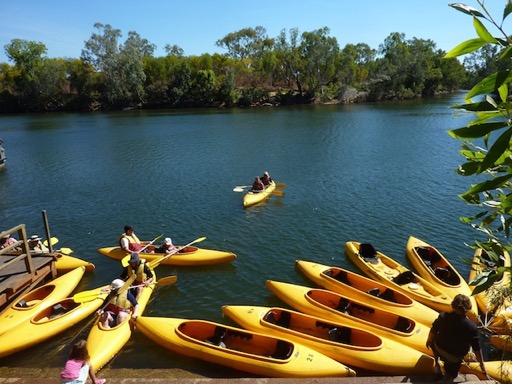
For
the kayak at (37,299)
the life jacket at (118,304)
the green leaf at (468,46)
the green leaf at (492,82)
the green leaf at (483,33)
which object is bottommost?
the kayak at (37,299)

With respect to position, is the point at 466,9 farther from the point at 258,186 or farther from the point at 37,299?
the point at 258,186

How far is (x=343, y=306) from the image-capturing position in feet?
40.3

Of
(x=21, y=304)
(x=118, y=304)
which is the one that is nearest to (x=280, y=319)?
(x=118, y=304)

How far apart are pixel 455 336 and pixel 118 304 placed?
9.12 metres

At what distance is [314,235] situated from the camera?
18734 mm

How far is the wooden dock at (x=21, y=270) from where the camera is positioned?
12562mm

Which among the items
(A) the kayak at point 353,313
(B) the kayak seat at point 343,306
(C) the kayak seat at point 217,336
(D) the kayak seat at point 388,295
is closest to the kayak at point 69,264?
(C) the kayak seat at point 217,336

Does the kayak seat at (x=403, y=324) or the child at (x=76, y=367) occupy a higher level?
the child at (x=76, y=367)

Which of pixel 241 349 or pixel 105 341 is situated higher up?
pixel 105 341

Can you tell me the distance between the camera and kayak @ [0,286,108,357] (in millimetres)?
11038

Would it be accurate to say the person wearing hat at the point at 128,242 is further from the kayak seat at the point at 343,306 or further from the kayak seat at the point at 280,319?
the kayak seat at the point at 343,306

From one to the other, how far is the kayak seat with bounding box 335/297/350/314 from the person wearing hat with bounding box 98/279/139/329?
6.19 metres

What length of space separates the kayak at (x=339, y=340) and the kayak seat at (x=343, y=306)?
123 centimetres

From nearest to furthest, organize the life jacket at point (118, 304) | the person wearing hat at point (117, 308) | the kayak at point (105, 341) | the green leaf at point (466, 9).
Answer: the green leaf at point (466, 9)
the kayak at point (105, 341)
the person wearing hat at point (117, 308)
the life jacket at point (118, 304)
